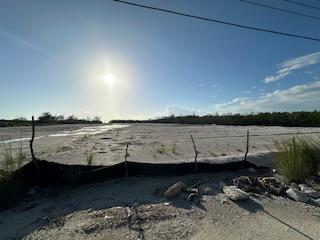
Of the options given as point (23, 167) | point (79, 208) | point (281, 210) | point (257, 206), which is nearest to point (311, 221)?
point (281, 210)

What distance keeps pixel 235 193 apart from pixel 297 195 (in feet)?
3.74

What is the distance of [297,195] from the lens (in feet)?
18.3

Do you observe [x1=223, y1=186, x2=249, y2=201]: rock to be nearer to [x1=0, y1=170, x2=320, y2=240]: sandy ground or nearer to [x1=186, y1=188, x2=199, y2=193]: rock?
[x1=0, y1=170, x2=320, y2=240]: sandy ground

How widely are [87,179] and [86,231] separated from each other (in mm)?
2034

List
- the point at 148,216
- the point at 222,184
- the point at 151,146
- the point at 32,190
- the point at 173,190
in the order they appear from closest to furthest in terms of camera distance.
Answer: the point at 148,216 → the point at 173,190 → the point at 32,190 → the point at 222,184 → the point at 151,146

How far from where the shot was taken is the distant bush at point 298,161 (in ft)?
21.2

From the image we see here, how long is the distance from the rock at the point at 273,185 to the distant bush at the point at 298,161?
37cm

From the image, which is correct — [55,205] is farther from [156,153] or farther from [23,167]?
[156,153]

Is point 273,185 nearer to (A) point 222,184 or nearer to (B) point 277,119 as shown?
(A) point 222,184

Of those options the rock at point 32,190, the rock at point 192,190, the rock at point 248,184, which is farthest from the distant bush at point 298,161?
the rock at point 32,190

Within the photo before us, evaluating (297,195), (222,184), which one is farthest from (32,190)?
(297,195)

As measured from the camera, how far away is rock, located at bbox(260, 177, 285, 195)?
5.88m

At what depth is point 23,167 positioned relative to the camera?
598cm

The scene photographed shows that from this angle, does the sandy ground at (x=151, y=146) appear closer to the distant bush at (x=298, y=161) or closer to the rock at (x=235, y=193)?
the distant bush at (x=298, y=161)
